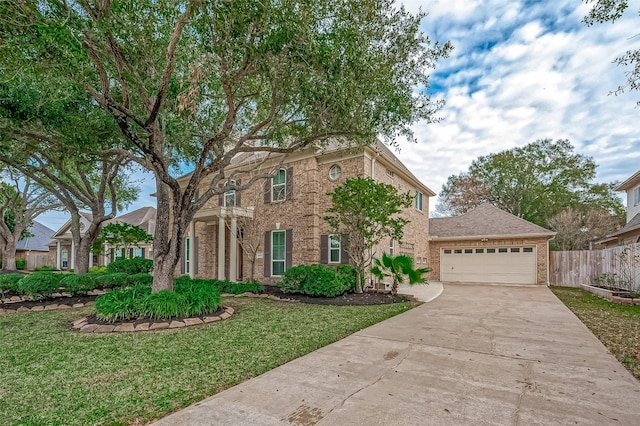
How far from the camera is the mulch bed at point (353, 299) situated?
31.5 ft

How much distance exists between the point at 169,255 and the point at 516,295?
11.3 metres

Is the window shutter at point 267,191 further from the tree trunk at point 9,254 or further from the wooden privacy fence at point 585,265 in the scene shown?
the tree trunk at point 9,254

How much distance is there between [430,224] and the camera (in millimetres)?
19641

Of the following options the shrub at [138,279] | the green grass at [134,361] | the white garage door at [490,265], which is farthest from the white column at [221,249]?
the white garage door at [490,265]

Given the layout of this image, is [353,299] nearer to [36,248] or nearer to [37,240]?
[36,248]

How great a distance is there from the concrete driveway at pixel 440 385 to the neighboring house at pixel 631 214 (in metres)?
13.4

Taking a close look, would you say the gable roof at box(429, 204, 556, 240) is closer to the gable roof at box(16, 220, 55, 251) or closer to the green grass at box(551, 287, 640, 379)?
the green grass at box(551, 287, 640, 379)

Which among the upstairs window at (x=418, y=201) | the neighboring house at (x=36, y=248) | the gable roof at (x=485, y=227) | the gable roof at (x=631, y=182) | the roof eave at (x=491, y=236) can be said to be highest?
the gable roof at (x=631, y=182)

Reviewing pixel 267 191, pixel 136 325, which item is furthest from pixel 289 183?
pixel 136 325

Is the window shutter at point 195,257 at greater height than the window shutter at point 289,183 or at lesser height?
lesser

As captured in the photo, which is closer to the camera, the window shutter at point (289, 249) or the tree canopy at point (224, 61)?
the tree canopy at point (224, 61)

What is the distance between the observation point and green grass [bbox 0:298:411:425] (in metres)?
3.16

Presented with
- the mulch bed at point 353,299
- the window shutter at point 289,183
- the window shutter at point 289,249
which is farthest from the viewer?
the window shutter at point 289,183

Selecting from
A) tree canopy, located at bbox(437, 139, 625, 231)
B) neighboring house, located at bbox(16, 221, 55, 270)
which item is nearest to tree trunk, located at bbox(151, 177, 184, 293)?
tree canopy, located at bbox(437, 139, 625, 231)
